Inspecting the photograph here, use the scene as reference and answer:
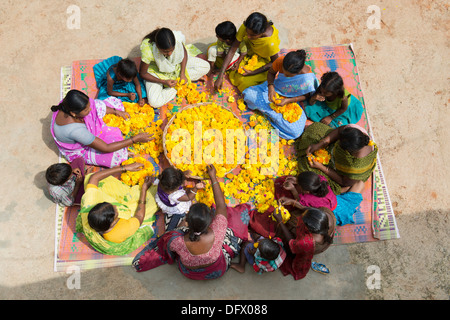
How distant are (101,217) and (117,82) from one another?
1989 mm

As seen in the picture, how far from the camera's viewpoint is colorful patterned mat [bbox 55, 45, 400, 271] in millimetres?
3945

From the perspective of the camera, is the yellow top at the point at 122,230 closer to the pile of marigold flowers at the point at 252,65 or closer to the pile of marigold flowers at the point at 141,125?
the pile of marigold flowers at the point at 141,125

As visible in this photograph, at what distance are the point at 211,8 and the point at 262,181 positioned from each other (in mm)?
2844

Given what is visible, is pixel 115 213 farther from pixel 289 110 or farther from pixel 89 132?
pixel 289 110

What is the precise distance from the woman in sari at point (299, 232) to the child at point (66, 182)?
6.83ft

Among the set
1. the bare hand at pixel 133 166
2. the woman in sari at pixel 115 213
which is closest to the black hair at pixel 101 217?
the woman in sari at pixel 115 213

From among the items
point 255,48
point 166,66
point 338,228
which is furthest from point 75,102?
point 338,228

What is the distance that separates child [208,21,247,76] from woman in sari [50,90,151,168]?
4.55ft

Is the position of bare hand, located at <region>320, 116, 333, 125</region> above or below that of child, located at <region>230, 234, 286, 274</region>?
above

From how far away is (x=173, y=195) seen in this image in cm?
361

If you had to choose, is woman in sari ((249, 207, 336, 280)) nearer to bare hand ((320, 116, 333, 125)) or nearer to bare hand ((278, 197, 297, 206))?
bare hand ((278, 197, 297, 206))

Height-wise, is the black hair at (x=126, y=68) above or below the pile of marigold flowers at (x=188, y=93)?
above

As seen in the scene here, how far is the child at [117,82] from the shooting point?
13.4 feet

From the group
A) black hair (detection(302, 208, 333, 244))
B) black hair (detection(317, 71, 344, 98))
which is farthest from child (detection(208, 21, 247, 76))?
black hair (detection(302, 208, 333, 244))
